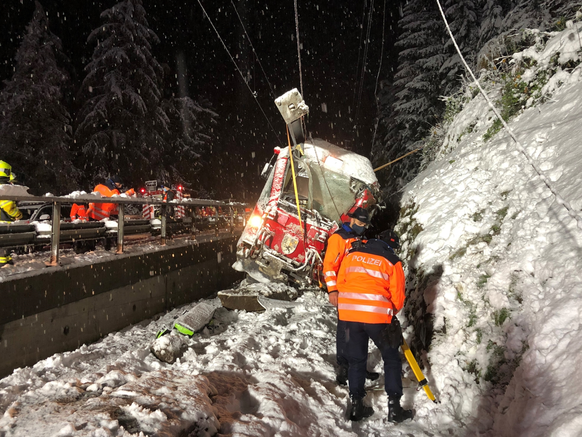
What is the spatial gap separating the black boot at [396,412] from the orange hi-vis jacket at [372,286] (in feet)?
2.47

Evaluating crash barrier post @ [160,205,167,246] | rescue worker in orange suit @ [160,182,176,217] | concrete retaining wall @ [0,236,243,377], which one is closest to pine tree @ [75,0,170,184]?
rescue worker in orange suit @ [160,182,176,217]

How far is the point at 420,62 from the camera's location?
16125 millimetres

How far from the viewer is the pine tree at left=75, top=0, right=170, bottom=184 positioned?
20.0 metres

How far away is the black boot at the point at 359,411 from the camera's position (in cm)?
339

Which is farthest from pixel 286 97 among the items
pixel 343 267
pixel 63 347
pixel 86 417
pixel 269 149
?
pixel 269 149

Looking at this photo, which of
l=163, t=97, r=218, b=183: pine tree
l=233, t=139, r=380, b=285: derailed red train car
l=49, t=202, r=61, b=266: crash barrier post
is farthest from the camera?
l=163, t=97, r=218, b=183: pine tree

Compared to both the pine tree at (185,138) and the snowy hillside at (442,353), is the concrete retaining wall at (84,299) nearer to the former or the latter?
the snowy hillside at (442,353)

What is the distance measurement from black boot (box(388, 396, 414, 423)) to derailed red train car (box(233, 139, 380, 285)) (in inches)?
157

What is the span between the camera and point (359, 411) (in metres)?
3.41

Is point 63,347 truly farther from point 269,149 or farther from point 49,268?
point 269,149

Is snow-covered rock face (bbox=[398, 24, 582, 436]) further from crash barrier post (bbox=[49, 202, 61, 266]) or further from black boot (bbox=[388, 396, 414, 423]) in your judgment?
crash barrier post (bbox=[49, 202, 61, 266])

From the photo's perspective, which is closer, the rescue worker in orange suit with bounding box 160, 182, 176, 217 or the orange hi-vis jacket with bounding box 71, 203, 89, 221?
the orange hi-vis jacket with bounding box 71, 203, 89, 221

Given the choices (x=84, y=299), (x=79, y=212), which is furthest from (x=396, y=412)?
(x=79, y=212)

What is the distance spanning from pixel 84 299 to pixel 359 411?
404 centimetres
